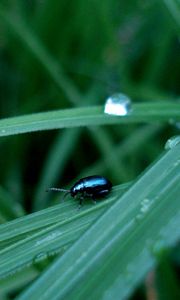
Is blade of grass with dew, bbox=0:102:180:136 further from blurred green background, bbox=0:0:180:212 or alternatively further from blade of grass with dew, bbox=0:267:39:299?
blurred green background, bbox=0:0:180:212

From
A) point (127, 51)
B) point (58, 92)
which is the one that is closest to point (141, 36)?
point (127, 51)

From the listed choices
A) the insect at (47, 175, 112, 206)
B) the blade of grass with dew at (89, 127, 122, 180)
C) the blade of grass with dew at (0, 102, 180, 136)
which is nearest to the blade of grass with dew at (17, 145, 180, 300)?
the insect at (47, 175, 112, 206)

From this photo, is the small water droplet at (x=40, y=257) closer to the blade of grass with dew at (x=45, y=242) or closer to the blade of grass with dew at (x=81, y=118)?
the blade of grass with dew at (x=45, y=242)

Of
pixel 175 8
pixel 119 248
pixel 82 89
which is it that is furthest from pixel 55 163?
pixel 119 248

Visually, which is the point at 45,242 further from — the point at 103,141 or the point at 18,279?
the point at 103,141

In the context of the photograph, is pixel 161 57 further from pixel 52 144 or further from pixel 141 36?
pixel 52 144

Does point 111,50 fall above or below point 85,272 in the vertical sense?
above

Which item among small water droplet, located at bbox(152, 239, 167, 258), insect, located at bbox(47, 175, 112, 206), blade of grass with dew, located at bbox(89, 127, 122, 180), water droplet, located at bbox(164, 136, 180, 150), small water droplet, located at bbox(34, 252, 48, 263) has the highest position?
blade of grass with dew, located at bbox(89, 127, 122, 180)
